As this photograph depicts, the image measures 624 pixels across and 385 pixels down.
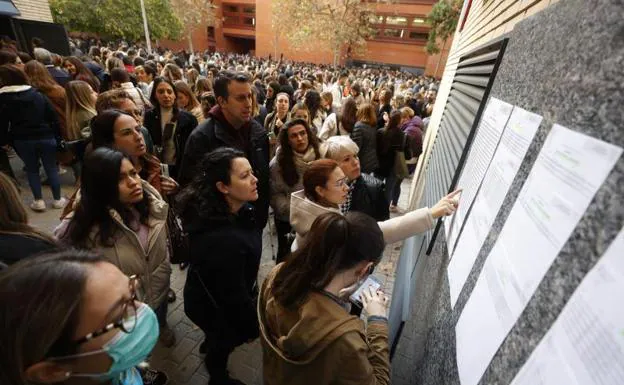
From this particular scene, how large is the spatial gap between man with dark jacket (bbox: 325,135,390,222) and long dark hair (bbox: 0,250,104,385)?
82.6 inches

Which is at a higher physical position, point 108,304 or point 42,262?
point 42,262

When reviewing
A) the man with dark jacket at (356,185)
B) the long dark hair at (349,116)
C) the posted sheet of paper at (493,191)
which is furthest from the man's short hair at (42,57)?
the posted sheet of paper at (493,191)

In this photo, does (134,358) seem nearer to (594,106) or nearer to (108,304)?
(108,304)

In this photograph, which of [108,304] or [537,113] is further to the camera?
[108,304]

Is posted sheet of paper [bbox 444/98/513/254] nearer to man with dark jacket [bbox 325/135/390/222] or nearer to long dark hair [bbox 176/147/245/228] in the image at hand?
man with dark jacket [bbox 325/135/390/222]

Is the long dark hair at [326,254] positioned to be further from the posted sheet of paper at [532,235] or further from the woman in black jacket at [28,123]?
the woman in black jacket at [28,123]

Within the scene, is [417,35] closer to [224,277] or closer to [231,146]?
[231,146]

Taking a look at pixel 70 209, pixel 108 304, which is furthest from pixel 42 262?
pixel 70 209

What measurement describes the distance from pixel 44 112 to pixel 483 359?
5.41m

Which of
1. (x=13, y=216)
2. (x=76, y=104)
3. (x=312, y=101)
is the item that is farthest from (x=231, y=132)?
(x=76, y=104)

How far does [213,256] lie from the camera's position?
72.1 inches

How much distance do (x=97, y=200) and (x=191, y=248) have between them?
659 mm

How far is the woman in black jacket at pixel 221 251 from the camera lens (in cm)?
186

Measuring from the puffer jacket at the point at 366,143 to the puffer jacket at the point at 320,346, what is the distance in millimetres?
3246
